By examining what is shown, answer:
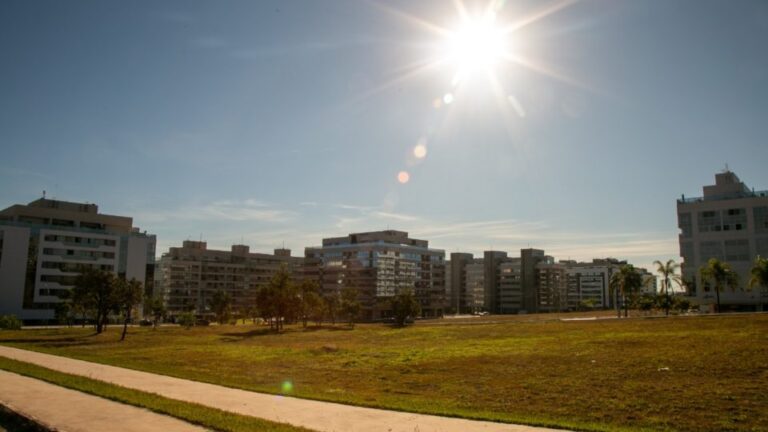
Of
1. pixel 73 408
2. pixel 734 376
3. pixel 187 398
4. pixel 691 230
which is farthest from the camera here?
pixel 691 230

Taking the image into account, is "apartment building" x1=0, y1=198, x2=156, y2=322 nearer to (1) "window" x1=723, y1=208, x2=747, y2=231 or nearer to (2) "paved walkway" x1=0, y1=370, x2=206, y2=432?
(2) "paved walkway" x1=0, y1=370, x2=206, y2=432

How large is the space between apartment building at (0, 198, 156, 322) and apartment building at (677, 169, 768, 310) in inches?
5710

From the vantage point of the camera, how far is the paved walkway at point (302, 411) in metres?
17.6

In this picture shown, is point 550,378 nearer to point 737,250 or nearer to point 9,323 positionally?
point 9,323

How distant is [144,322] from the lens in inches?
5472

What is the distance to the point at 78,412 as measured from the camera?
19172mm

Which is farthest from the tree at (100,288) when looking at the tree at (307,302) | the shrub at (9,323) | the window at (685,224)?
the window at (685,224)

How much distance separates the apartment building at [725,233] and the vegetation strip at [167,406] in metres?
127

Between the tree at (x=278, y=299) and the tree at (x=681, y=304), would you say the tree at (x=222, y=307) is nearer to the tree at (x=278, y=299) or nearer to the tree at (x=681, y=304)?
the tree at (x=278, y=299)

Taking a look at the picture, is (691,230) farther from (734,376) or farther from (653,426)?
(653,426)

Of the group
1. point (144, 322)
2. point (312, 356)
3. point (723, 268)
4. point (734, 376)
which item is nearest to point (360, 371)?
point (312, 356)

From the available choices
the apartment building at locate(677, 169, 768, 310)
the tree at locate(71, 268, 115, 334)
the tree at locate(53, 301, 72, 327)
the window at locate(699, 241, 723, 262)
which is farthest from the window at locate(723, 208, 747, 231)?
the tree at locate(53, 301, 72, 327)

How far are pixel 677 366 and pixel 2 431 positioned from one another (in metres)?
32.4

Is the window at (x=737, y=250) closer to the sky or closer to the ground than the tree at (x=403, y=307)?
closer to the sky
